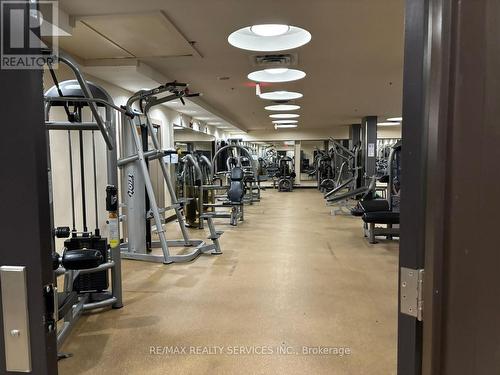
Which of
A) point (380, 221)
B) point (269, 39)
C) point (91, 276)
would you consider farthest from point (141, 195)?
point (380, 221)

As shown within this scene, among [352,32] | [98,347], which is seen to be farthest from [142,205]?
[352,32]

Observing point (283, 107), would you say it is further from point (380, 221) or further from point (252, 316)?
point (252, 316)

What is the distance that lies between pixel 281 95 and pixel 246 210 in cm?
321

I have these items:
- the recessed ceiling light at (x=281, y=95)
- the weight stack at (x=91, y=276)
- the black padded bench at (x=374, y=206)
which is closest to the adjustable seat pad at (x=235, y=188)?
the recessed ceiling light at (x=281, y=95)

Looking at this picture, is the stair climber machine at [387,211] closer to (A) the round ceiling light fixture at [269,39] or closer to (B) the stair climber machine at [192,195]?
(A) the round ceiling light fixture at [269,39]

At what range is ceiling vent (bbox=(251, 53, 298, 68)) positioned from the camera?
4.07 meters

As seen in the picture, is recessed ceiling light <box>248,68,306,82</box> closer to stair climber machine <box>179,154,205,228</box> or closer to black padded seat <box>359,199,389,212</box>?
stair climber machine <box>179,154,205,228</box>

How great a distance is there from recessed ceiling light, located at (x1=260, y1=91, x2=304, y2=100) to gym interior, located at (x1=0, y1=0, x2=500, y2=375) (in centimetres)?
5

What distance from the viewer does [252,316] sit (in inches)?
110

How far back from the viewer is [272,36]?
3824 millimetres

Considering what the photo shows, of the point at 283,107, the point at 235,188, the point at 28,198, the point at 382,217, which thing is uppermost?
the point at 283,107

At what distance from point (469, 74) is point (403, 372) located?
0.66 m

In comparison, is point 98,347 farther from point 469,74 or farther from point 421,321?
point 469,74

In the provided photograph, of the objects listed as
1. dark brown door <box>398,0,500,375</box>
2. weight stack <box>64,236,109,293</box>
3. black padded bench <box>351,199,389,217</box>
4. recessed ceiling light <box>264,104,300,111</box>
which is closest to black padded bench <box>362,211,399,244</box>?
black padded bench <box>351,199,389,217</box>
